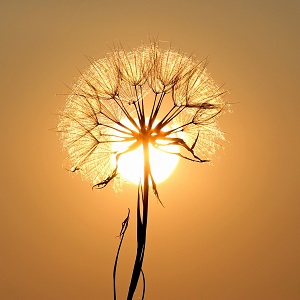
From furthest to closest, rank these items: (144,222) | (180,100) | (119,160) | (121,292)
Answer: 1. (121,292)
2. (180,100)
3. (119,160)
4. (144,222)

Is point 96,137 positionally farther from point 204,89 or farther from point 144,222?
point 144,222

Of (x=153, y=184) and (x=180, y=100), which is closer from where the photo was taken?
(x=153, y=184)

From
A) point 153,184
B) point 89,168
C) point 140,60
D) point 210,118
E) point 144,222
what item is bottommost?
point 144,222

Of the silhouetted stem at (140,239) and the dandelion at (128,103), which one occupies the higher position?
the dandelion at (128,103)

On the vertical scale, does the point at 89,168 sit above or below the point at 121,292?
below

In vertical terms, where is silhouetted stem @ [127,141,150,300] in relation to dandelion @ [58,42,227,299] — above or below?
below

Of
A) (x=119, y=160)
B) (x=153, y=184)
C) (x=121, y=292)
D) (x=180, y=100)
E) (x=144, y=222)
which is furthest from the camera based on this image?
(x=121, y=292)

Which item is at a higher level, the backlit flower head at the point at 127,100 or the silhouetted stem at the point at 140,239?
the backlit flower head at the point at 127,100

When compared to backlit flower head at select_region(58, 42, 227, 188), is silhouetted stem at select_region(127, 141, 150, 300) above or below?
below

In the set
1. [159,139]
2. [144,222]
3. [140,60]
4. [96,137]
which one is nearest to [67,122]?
[96,137]
